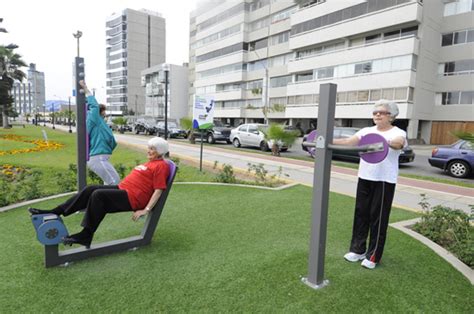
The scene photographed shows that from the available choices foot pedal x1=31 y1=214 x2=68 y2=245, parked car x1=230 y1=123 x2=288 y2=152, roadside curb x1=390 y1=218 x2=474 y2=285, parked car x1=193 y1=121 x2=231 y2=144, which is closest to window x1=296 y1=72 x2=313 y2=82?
parked car x1=193 y1=121 x2=231 y2=144

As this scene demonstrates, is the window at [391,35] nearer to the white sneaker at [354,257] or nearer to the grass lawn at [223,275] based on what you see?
the grass lawn at [223,275]

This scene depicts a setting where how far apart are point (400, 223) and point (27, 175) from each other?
8.79 meters

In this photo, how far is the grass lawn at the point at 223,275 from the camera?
271 cm

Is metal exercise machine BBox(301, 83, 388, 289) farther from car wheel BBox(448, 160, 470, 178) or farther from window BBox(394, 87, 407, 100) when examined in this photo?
window BBox(394, 87, 407, 100)

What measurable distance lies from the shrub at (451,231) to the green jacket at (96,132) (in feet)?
15.4

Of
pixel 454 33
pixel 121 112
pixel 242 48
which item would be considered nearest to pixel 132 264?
pixel 454 33

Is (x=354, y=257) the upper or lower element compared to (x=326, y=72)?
lower

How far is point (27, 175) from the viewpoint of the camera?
8703mm

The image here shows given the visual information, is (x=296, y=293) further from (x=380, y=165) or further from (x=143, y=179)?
(x=143, y=179)

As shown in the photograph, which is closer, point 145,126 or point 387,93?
point 387,93

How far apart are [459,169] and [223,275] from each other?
11.3 metres

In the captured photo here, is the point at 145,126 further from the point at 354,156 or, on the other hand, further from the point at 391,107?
the point at 391,107

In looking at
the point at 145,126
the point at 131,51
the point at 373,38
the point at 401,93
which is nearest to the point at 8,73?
the point at 145,126

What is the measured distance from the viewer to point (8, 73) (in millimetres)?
39125
